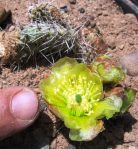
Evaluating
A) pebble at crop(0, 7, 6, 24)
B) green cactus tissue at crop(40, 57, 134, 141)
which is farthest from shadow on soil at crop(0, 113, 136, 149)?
pebble at crop(0, 7, 6, 24)

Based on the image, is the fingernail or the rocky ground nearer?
the fingernail

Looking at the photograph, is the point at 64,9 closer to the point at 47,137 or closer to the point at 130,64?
the point at 130,64

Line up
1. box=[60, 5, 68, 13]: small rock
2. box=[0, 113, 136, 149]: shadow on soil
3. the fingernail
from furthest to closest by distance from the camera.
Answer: box=[60, 5, 68, 13]: small rock < box=[0, 113, 136, 149]: shadow on soil < the fingernail

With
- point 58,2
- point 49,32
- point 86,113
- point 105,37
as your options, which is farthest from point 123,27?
point 86,113

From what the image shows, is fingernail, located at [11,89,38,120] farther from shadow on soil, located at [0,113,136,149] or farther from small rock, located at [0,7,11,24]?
small rock, located at [0,7,11,24]

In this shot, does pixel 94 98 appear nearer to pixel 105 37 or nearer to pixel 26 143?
pixel 26 143

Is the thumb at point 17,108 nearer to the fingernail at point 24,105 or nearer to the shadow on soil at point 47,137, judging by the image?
the fingernail at point 24,105
